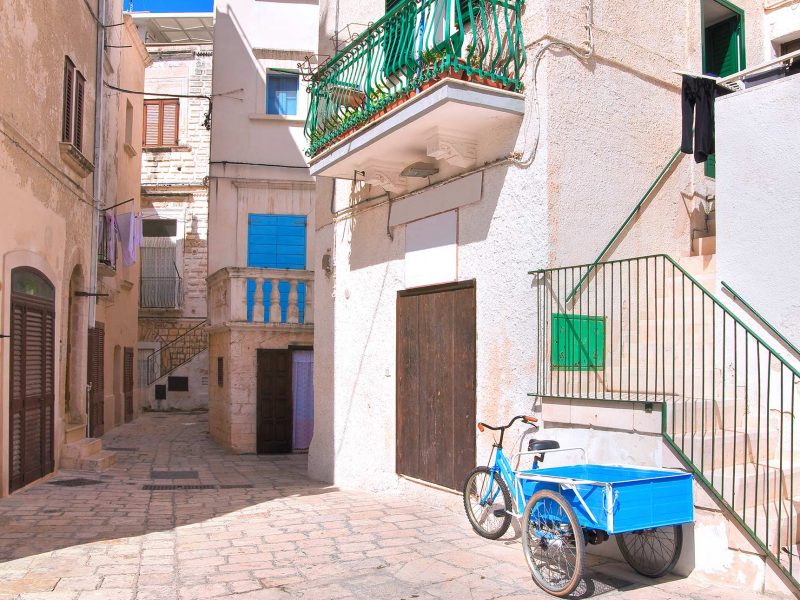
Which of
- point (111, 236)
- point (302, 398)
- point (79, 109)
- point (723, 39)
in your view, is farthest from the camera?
point (111, 236)

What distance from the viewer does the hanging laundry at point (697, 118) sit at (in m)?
7.53

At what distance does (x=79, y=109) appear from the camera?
40.5 feet

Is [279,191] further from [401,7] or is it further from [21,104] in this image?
[401,7]

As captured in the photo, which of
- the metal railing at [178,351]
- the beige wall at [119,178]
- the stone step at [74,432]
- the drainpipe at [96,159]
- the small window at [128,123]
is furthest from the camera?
the metal railing at [178,351]

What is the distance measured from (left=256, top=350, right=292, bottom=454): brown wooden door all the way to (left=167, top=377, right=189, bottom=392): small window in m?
10.1

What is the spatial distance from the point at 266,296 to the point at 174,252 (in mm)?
11093

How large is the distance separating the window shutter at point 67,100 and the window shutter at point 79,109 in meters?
0.27

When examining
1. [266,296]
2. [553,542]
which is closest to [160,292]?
[266,296]

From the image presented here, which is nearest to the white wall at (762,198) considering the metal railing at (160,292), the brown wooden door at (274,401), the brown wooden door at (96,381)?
the brown wooden door at (274,401)

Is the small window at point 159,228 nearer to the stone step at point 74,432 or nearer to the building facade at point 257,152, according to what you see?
the building facade at point 257,152

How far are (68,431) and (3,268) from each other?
A: 3708 millimetres

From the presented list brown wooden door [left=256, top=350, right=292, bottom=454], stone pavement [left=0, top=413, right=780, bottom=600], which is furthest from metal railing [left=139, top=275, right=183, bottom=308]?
stone pavement [left=0, top=413, right=780, bottom=600]

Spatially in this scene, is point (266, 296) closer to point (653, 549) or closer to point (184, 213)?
point (653, 549)

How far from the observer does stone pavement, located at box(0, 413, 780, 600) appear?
5305mm
